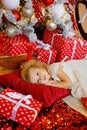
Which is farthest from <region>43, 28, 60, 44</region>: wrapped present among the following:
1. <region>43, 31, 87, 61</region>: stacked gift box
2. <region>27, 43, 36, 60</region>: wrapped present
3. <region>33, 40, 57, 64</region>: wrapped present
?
<region>27, 43, 36, 60</region>: wrapped present

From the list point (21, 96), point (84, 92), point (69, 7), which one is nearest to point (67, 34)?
point (69, 7)

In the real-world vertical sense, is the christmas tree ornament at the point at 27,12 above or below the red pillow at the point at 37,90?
above

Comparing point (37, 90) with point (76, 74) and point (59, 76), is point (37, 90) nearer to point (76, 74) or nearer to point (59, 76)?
point (59, 76)

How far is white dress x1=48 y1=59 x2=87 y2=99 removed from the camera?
1877 millimetres

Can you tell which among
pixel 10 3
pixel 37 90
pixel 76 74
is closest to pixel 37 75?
pixel 37 90

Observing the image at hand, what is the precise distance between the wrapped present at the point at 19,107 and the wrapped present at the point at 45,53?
639 millimetres

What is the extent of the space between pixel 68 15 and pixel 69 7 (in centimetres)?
19

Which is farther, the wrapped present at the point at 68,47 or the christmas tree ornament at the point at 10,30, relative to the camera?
the wrapped present at the point at 68,47

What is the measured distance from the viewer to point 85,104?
5.66ft

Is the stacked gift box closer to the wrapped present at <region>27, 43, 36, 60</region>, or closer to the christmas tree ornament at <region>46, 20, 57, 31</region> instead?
the christmas tree ornament at <region>46, 20, 57, 31</region>

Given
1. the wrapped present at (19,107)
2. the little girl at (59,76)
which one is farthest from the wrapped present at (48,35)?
the wrapped present at (19,107)

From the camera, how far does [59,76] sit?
1.92m

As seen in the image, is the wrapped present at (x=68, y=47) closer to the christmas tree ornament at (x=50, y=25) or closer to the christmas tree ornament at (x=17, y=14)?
the christmas tree ornament at (x=50, y=25)

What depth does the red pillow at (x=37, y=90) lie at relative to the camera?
1719 millimetres
